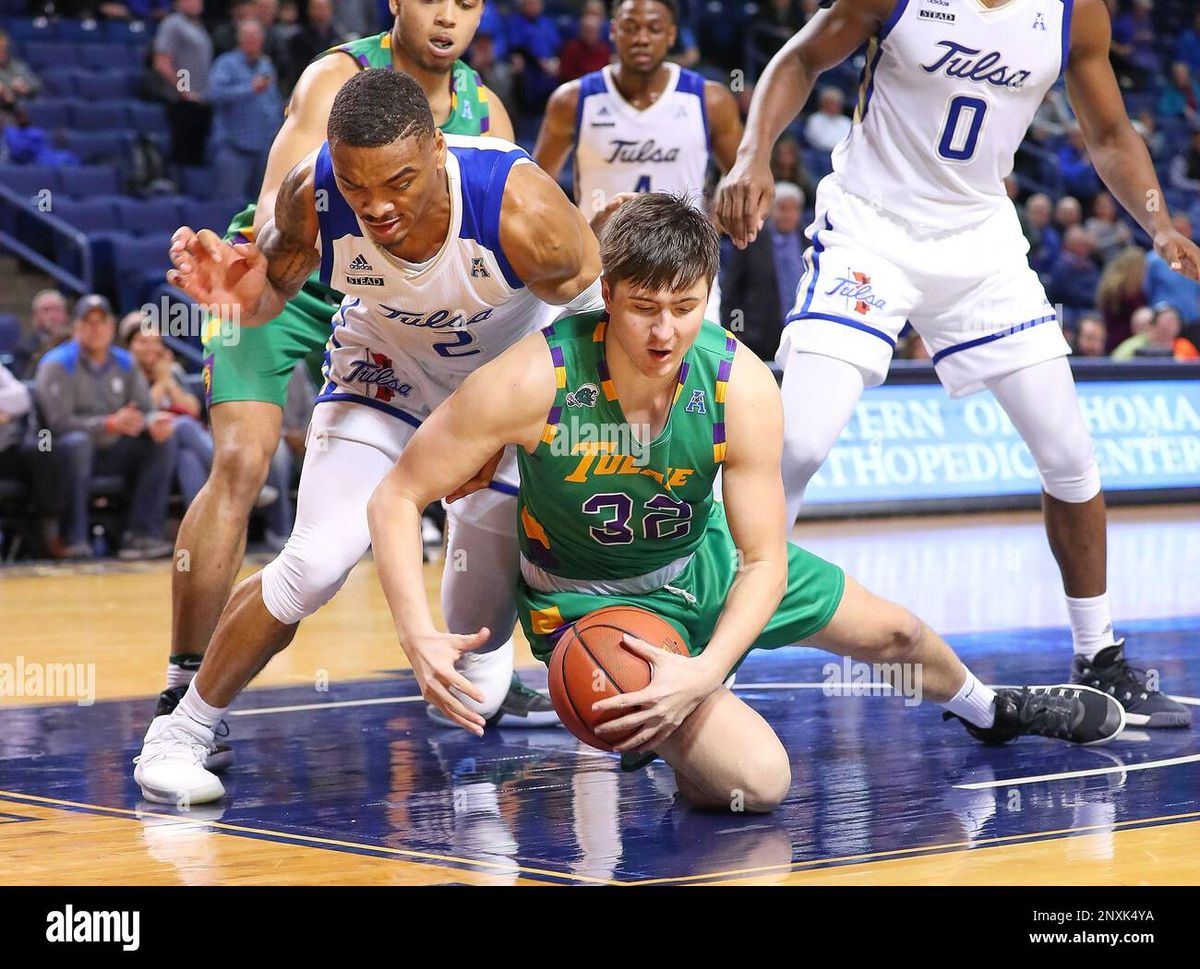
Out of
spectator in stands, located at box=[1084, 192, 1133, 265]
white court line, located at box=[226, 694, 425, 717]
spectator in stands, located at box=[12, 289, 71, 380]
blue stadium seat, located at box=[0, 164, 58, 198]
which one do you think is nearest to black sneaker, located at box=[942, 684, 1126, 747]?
white court line, located at box=[226, 694, 425, 717]

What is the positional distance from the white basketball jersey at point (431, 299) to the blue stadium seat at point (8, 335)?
7.27m

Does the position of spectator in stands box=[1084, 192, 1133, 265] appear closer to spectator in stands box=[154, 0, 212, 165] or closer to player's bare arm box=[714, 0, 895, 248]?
spectator in stands box=[154, 0, 212, 165]

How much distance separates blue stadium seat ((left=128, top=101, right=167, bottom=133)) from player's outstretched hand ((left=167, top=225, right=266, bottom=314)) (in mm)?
10325

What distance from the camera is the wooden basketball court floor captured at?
3.56 meters

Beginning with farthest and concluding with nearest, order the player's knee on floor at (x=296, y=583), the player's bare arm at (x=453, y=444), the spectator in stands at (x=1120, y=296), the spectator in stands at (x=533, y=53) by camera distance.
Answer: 1. the spectator in stands at (x=533, y=53)
2. the spectator in stands at (x=1120, y=296)
3. the player's knee on floor at (x=296, y=583)
4. the player's bare arm at (x=453, y=444)

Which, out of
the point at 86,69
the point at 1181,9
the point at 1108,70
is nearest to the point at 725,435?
the point at 1108,70

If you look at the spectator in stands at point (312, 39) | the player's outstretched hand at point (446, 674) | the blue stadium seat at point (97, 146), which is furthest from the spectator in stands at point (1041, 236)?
the player's outstretched hand at point (446, 674)

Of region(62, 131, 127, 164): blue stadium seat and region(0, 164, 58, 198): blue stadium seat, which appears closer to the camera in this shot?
region(0, 164, 58, 198): blue stadium seat

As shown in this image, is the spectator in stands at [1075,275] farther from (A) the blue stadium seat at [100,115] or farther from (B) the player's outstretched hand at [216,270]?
(B) the player's outstretched hand at [216,270]

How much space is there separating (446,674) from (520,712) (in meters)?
1.94

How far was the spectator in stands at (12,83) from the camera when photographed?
13133 millimetres

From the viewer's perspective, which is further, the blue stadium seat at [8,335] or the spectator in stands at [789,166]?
the spectator in stands at [789,166]

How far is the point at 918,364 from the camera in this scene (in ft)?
39.7
